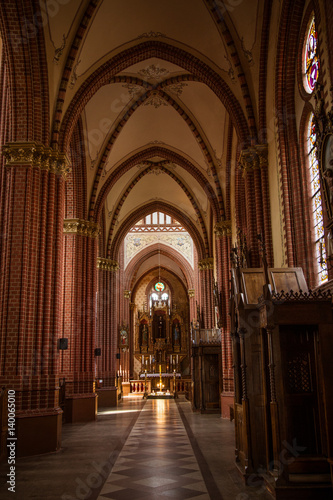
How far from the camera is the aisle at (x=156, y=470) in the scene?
6.34 metres

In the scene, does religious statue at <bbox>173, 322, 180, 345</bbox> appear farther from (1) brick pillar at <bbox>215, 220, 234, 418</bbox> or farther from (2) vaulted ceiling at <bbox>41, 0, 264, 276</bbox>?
(1) brick pillar at <bbox>215, 220, 234, 418</bbox>

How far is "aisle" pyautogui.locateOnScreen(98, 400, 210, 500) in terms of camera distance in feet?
20.8

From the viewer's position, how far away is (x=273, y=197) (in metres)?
11.2

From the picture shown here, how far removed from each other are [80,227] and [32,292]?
24.4 feet

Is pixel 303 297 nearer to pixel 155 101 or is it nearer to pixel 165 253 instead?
pixel 155 101

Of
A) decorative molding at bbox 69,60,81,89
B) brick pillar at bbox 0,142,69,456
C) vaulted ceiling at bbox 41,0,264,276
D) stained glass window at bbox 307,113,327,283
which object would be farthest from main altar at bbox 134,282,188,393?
stained glass window at bbox 307,113,327,283

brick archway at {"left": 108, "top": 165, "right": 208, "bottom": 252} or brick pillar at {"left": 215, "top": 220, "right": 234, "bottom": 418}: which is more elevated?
brick archway at {"left": 108, "top": 165, "right": 208, "bottom": 252}

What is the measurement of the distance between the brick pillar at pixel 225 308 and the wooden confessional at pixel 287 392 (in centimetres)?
833

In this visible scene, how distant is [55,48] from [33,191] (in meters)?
3.73

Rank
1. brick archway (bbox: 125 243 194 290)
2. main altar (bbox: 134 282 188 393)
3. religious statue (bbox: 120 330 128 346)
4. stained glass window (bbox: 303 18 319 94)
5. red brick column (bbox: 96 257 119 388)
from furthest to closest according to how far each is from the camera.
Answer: main altar (bbox: 134 282 188 393) → brick archway (bbox: 125 243 194 290) → religious statue (bbox: 120 330 128 346) → red brick column (bbox: 96 257 119 388) → stained glass window (bbox: 303 18 319 94)

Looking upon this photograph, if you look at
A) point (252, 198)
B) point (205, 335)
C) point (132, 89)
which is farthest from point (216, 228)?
point (252, 198)

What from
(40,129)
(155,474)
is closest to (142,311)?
(40,129)

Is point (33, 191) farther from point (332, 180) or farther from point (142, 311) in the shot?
point (142, 311)

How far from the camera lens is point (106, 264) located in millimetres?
23969
